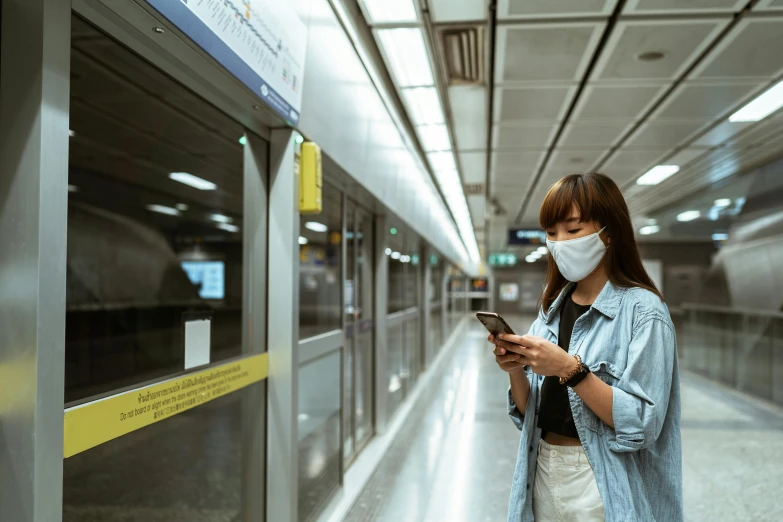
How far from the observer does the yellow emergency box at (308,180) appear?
275cm

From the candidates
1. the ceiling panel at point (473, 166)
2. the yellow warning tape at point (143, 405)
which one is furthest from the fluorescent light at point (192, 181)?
the yellow warning tape at point (143, 405)

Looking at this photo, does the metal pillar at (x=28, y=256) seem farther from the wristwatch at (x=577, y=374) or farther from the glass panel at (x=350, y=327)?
the glass panel at (x=350, y=327)

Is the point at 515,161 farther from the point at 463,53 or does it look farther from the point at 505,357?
the point at 505,357

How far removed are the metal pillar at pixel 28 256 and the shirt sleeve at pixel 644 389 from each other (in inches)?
47.9

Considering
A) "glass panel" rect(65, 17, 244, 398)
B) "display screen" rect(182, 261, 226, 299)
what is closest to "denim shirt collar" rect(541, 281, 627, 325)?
"glass panel" rect(65, 17, 244, 398)

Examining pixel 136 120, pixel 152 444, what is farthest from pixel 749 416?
pixel 136 120

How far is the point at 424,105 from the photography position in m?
4.85

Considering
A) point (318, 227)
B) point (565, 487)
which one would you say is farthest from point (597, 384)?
point (318, 227)

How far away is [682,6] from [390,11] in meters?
1.61

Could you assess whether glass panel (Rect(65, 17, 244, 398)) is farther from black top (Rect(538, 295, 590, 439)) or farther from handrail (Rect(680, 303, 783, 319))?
handrail (Rect(680, 303, 783, 319))

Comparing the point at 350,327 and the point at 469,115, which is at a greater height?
the point at 469,115

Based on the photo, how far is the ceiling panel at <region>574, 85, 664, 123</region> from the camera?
4582mm

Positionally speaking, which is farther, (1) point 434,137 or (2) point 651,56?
(1) point 434,137

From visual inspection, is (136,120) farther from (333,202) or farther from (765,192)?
(765,192)
